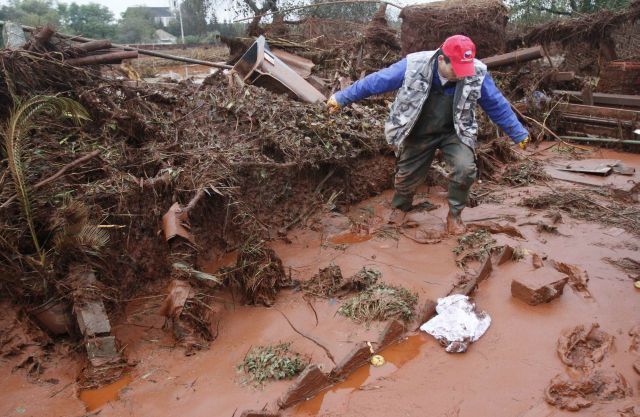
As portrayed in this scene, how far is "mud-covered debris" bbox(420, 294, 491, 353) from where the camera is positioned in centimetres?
270

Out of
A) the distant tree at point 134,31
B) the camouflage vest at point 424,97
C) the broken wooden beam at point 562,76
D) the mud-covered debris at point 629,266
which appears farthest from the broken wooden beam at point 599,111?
the distant tree at point 134,31

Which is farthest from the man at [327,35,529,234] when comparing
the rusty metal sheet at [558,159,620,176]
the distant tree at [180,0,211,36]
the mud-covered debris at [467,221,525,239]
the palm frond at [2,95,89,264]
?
the distant tree at [180,0,211,36]

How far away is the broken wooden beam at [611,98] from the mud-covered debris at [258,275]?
7.46 m

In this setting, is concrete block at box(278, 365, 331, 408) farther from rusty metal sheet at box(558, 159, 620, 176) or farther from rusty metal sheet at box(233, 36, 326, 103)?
rusty metal sheet at box(558, 159, 620, 176)

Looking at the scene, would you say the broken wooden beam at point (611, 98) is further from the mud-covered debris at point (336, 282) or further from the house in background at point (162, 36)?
the house in background at point (162, 36)

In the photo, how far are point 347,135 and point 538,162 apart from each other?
3186mm

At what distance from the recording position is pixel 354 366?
8.50ft

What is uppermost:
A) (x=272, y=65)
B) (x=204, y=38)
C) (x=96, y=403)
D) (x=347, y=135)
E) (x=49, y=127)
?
(x=204, y=38)

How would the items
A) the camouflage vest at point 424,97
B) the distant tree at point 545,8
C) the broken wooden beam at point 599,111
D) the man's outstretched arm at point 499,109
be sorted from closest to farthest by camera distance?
the camouflage vest at point 424,97 → the man's outstretched arm at point 499,109 → the broken wooden beam at point 599,111 → the distant tree at point 545,8

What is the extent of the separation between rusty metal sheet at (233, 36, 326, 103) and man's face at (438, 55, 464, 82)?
92.8 inches

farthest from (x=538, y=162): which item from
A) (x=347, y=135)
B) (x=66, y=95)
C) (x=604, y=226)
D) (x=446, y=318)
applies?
(x=66, y=95)

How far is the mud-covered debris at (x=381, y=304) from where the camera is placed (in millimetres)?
2943

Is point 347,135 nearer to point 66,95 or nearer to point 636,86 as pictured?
point 66,95

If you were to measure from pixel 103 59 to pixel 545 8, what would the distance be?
15.3 meters
